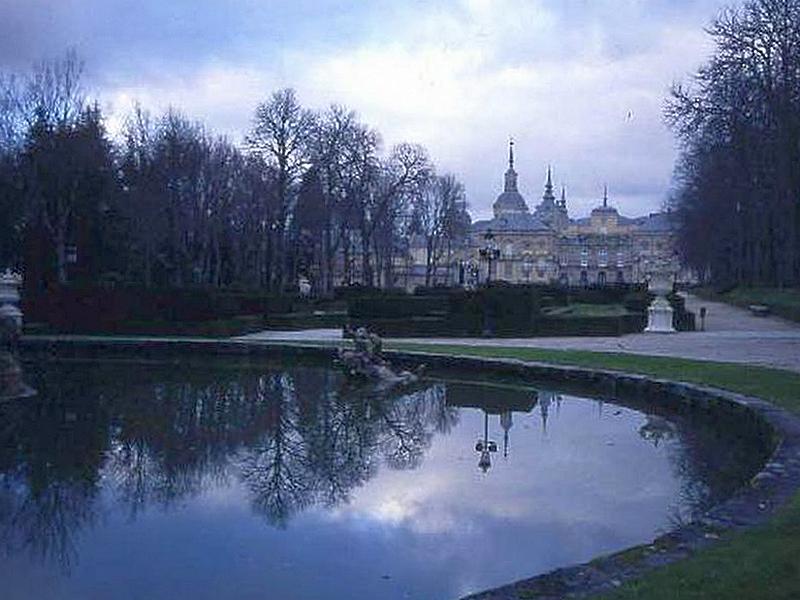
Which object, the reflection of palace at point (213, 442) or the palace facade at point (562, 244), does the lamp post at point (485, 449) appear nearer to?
the reflection of palace at point (213, 442)

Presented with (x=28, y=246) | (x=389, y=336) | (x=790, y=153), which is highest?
(x=790, y=153)

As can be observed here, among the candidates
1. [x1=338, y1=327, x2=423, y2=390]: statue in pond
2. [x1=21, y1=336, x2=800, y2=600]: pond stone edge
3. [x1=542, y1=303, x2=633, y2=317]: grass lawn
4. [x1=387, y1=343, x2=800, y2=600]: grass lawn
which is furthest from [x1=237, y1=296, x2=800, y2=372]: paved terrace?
[x1=387, y1=343, x2=800, y2=600]: grass lawn

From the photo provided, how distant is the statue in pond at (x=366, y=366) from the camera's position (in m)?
18.3

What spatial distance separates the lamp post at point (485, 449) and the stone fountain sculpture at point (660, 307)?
17.4 m

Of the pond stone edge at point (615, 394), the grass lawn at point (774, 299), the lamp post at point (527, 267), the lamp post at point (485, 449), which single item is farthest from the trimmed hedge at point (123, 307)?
the lamp post at point (527, 267)

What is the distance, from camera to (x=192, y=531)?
7.49m

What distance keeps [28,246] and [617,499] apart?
1497 inches

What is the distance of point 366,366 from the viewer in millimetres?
18391

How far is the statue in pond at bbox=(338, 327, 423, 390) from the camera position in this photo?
59.9ft

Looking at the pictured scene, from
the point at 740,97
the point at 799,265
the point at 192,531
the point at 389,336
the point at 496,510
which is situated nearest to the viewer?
the point at 192,531

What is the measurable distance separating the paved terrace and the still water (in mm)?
5820

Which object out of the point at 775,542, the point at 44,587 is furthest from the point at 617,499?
the point at 44,587

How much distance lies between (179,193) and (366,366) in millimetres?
29738

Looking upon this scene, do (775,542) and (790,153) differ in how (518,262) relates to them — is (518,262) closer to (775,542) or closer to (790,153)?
(790,153)
